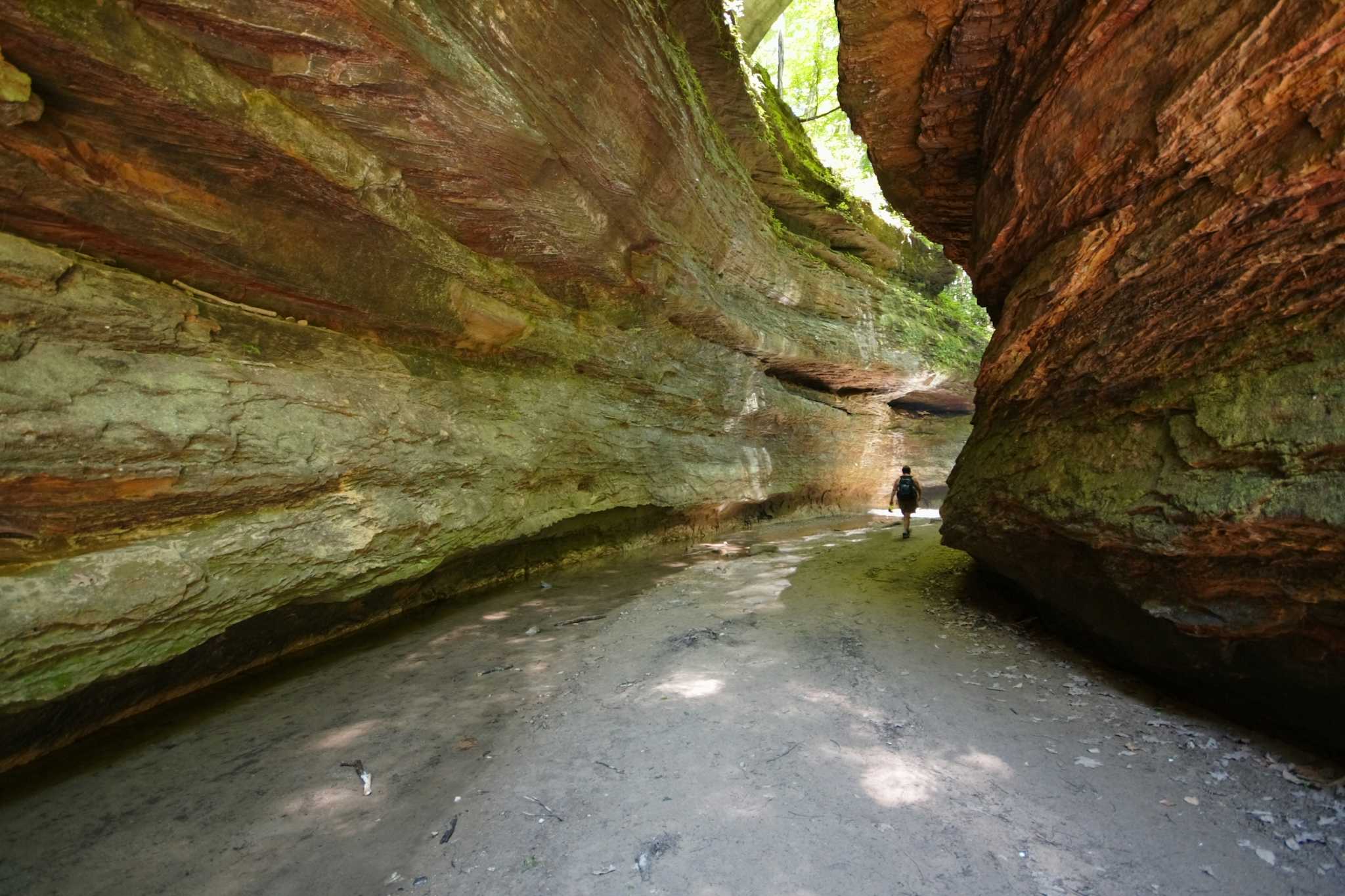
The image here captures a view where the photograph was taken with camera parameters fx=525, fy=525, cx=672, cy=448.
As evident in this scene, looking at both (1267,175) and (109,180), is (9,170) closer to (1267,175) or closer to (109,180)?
(109,180)

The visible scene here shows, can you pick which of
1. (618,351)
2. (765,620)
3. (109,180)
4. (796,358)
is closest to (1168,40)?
(765,620)

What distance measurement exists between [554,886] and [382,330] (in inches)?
229

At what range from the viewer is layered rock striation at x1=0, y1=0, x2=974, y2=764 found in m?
3.69

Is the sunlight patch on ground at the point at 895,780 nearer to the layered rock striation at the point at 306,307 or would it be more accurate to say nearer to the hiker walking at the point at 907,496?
the layered rock striation at the point at 306,307

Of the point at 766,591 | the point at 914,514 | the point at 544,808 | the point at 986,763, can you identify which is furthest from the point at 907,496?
the point at 544,808

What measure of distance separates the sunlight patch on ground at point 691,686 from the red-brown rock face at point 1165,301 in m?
3.53

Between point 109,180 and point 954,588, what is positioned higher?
point 109,180

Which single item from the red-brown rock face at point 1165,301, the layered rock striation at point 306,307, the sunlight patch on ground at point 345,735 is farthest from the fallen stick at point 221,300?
the red-brown rock face at point 1165,301

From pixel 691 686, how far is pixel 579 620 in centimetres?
239

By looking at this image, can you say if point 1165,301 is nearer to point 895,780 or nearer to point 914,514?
point 895,780

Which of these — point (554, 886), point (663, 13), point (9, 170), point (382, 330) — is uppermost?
point (663, 13)

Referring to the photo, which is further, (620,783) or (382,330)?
(382,330)

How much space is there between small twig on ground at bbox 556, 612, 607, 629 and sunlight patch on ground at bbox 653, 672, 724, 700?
2034mm

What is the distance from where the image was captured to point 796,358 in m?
13.3
